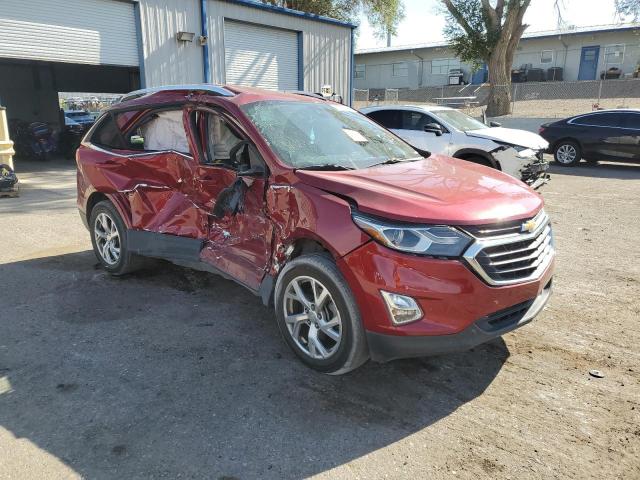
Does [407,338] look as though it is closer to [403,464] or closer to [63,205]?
[403,464]

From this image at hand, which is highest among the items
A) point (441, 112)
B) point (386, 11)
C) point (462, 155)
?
point (386, 11)

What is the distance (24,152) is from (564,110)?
21878 mm

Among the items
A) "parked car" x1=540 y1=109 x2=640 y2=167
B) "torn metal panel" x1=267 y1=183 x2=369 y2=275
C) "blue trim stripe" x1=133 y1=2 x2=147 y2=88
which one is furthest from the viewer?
"blue trim stripe" x1=133 y1=2 x2=147 y2=88

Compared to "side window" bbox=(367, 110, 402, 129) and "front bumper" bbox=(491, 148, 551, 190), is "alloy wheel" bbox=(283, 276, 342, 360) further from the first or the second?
"side window" bbox=(367, 110, 402, 129)

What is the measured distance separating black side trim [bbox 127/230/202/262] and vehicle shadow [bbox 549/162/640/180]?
446 inches

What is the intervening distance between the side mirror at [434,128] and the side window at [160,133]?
18.4 ft

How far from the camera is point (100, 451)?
2668 millimetres

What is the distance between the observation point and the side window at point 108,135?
5090mm

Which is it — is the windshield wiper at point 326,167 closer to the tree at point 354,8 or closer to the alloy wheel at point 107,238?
the alloy wheel at point 107,238

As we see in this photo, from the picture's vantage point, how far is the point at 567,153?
14.3 m

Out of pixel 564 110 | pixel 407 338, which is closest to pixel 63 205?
pixel 407 338

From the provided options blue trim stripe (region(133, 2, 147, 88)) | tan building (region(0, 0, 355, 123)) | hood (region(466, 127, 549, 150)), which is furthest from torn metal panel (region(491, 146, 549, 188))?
blue trim stripe (region(133, 2, 147, 88))

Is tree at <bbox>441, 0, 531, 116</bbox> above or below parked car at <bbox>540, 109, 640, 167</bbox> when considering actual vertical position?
above

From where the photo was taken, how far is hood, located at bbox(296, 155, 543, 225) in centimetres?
291
